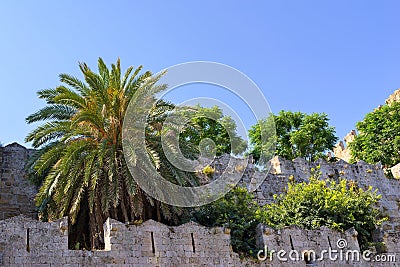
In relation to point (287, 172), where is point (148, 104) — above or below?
above

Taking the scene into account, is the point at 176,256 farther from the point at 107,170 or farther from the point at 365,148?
the point at 365,148

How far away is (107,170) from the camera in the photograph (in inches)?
629

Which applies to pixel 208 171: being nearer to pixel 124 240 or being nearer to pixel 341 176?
pixel 341 176

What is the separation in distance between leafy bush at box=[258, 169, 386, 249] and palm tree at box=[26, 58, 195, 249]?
160 inches

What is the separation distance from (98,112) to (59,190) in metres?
2.74

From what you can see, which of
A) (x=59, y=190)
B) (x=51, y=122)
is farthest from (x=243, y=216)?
(x=51, y=122)

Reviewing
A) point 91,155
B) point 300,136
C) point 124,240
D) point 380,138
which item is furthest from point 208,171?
point 380,138

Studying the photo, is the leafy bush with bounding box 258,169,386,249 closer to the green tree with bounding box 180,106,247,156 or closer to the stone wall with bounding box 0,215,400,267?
the stone wall with bounding box 0,215,400,267

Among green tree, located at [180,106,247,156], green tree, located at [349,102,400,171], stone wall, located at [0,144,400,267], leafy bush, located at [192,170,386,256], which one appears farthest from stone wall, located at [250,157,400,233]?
green tree, located at [349,102,400,171]

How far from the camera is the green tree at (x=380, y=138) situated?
34688 millimetres

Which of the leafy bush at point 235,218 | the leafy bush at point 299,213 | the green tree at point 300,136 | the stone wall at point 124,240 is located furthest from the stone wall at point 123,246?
the green tree at point 300,136

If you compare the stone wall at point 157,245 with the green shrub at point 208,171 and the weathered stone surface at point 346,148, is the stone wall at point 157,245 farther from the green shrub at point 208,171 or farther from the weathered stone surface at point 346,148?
the weathered stone surface at point 346,148

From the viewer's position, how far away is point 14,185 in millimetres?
19906

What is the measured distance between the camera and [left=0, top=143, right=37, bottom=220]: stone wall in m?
19.5
